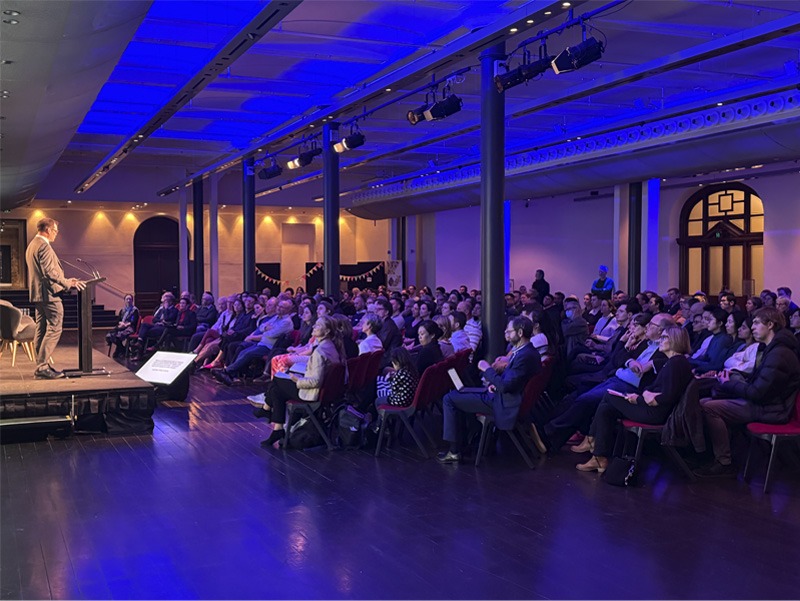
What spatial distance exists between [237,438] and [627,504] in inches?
143

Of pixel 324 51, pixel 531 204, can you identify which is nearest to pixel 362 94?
pixel 324 51

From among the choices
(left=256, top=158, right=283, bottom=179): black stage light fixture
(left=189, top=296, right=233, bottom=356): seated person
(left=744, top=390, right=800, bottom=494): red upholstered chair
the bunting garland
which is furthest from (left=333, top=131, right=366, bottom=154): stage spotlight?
the bunting garland

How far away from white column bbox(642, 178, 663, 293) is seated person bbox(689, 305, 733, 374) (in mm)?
7823

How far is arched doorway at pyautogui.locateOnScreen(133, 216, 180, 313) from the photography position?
24.0 meters

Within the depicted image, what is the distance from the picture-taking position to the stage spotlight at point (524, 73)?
24.7 feet

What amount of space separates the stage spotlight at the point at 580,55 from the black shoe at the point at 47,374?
5708 millimetres

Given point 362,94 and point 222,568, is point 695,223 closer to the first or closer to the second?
point 362,94

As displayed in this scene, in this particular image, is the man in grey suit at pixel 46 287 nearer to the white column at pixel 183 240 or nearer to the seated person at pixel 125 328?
the seated person at pixel 125 328

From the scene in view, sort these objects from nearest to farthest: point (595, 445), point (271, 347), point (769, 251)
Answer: point (595, 445) → point (271, 347) → point (769, 251)

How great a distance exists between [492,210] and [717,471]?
11.5 feet

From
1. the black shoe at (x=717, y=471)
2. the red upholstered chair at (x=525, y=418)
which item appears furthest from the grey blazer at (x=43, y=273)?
the black shoe at (x=717, y=471)

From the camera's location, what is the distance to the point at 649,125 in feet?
40.6

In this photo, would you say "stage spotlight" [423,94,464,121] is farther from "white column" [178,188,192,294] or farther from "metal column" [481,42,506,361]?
"white column" [178,188,192,294]

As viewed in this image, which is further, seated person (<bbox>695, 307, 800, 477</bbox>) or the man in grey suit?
the man in grey suit
